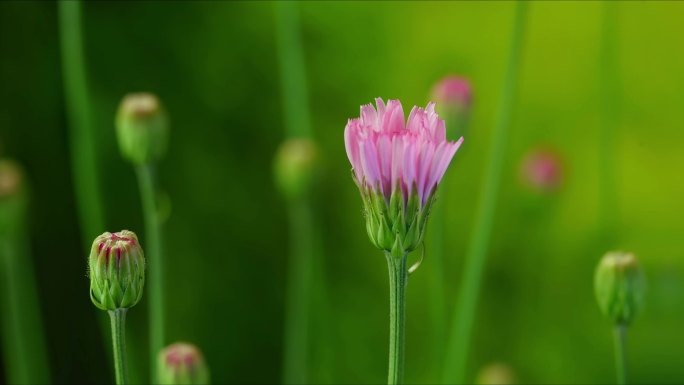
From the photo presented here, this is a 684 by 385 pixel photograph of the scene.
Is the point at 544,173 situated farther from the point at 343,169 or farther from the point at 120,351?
the point at 120,351

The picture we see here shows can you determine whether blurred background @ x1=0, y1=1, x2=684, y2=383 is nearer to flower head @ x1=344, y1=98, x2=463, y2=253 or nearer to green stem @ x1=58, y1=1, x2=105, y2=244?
green stem @ x1=58, y1=1, x2=105, y2=244

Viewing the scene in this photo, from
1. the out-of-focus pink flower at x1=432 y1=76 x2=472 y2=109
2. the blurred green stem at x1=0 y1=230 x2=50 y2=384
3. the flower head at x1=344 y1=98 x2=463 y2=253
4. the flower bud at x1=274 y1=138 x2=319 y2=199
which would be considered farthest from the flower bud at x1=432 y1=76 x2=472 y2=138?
the blurred green stem at x1=0 y1=230 x2=50 y2=384

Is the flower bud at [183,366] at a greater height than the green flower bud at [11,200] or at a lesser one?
lesser

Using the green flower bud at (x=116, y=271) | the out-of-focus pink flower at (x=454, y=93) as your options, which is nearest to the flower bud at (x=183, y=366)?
the green flower bud at (x=116, y=271)

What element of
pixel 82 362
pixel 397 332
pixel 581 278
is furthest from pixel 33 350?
pixel 397 332

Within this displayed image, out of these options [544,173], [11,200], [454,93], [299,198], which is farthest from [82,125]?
[544,173]

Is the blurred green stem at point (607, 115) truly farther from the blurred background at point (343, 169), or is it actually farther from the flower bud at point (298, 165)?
the flower bud at point (298, 165)
